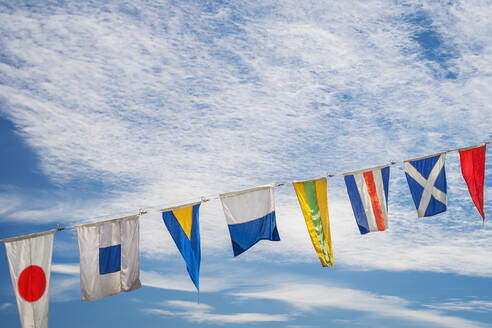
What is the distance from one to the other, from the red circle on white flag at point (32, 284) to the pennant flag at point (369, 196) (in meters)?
8.70

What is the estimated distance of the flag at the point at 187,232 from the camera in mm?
11312

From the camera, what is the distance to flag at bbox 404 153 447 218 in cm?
1289

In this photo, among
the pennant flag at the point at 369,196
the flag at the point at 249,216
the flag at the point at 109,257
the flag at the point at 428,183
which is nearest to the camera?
the flag at the point at 109,257

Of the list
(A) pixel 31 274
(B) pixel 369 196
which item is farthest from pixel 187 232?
(B) pixel 369 196

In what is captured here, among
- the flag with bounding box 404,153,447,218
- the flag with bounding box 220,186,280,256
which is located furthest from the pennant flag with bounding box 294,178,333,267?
the flag with bounding box 404,153,447,218

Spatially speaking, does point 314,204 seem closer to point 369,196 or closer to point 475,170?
point 369,196

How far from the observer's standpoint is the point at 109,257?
11070 mm

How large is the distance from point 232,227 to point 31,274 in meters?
5.10

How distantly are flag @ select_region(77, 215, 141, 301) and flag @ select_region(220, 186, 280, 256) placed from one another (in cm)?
258

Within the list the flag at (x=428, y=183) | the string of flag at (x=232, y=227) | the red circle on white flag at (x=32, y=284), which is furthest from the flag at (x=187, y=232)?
the flag at (x=428, y=183)

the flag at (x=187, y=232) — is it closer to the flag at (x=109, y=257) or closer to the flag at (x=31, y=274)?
the flag at (x=109, y=257)

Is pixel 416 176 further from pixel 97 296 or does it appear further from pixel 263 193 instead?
pixel 97 296

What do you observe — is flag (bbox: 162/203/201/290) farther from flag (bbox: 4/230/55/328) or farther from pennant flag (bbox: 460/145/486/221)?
pennant flag (bbox: 460/145/486/221)

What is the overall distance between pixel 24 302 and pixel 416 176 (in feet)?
37.0
